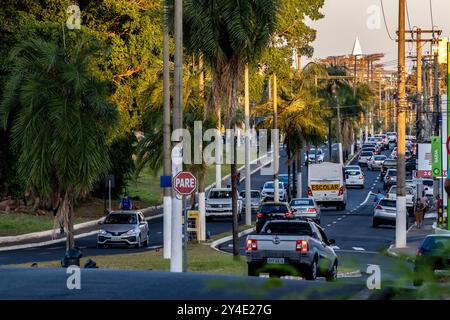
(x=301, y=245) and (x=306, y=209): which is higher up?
(x=306, y=209)

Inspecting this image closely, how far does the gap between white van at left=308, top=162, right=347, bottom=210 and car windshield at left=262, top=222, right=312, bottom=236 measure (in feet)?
157

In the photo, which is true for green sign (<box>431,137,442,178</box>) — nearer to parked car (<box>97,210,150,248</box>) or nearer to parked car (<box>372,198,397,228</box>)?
parked car (<box>372,198,397,228</box>)

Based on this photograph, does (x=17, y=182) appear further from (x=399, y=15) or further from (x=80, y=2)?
(x=399, y=15)

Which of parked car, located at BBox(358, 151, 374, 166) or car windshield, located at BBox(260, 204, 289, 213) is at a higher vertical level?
parked car, located at BBox(358, 151, 374, 166)

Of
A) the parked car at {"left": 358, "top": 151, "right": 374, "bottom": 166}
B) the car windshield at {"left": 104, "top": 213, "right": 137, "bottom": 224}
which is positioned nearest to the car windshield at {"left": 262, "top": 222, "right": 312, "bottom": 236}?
the car windshield at {"left": 104, "top": 213, "right": 137, "bottom": 224}

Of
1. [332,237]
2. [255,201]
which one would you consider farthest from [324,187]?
[332,237]

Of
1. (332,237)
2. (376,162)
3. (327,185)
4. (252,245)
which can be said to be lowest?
(332,237)

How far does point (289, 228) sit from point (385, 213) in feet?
105

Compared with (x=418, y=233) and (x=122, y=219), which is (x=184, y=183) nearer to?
(x=122, y=219)

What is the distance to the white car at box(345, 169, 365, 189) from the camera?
99.4m

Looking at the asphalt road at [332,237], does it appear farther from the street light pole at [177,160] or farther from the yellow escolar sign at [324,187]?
the street light pole at [177,160]

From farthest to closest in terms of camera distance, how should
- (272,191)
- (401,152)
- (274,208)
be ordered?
1. (272,191)
2. (274,208)
3. (401,152)

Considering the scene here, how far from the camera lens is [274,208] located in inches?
2117

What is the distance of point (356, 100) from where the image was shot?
141000mm
